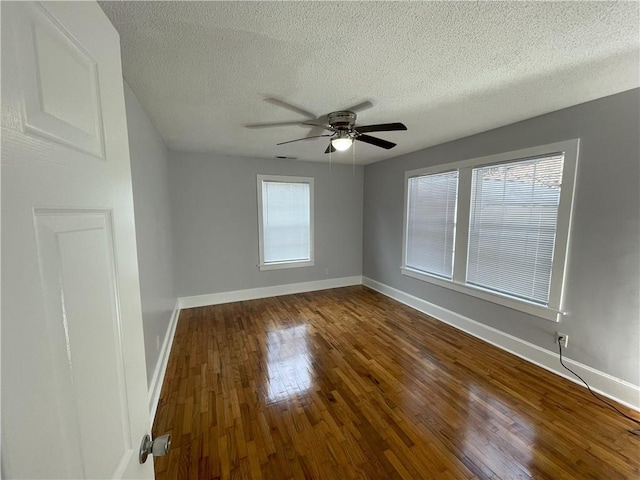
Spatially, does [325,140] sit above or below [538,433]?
above

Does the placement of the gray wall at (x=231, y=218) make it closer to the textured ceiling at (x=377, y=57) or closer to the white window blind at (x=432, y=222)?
the white window blind at (x=432, y=222)

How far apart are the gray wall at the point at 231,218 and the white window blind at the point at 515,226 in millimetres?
2425

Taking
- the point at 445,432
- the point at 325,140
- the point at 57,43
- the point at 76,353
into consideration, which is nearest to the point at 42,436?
the point at 76,353

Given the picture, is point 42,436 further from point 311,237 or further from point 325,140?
point 311,237

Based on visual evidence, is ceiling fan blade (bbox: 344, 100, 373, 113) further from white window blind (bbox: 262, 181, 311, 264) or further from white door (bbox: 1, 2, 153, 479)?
white window blind (bbox: 262, 181, 311, 264)

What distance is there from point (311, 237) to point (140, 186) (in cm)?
308

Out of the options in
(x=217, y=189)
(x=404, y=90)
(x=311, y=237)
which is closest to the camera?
(x=404, y=90)

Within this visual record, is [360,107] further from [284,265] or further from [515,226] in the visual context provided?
[284,265]

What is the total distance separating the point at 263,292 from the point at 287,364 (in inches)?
83.2

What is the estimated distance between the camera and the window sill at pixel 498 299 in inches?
96.7

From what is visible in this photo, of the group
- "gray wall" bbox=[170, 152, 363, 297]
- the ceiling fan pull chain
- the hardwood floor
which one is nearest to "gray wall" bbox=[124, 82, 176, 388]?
the hardwood floor

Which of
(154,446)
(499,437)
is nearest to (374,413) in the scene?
(499,437)

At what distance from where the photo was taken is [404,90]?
1918 millimetres

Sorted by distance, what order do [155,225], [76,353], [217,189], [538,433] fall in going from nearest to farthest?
1. [76,353]
2. [538,433]
3. [155,225]
4. [217,189]
